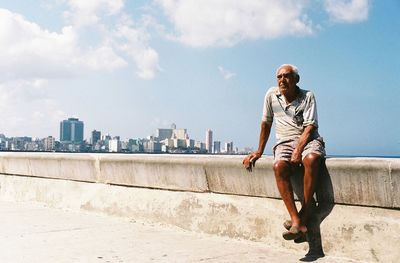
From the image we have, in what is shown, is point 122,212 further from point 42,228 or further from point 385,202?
point 385,202

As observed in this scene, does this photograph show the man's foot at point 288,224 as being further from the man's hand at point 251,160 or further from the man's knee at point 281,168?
the man's hand at point 251,160

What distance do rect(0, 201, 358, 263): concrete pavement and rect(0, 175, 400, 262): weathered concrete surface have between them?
115mm

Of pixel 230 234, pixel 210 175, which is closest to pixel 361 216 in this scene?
pixel 230 234

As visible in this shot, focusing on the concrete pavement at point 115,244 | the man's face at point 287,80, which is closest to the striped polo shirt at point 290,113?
the man's face at point 287,80

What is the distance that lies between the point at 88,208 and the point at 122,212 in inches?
34.0

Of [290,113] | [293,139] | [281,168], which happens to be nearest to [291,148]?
[293,139]

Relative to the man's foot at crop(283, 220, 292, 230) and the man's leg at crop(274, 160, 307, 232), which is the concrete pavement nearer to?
the man's foot at crop(283, 220, 292, 230)

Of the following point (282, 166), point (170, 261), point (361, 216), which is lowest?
point (170, 261)

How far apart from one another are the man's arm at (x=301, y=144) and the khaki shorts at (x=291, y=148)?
4 cm

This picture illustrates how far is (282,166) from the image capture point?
15.5ft

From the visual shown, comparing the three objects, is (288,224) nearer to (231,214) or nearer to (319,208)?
(319,208)

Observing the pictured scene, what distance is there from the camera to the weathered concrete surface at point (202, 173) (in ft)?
14.4

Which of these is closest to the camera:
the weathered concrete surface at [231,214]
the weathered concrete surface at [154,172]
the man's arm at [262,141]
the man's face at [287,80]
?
the weathered concrete surface at [231,214]

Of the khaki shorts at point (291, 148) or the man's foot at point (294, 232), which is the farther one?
the khaki shorts at point (291, 148)
